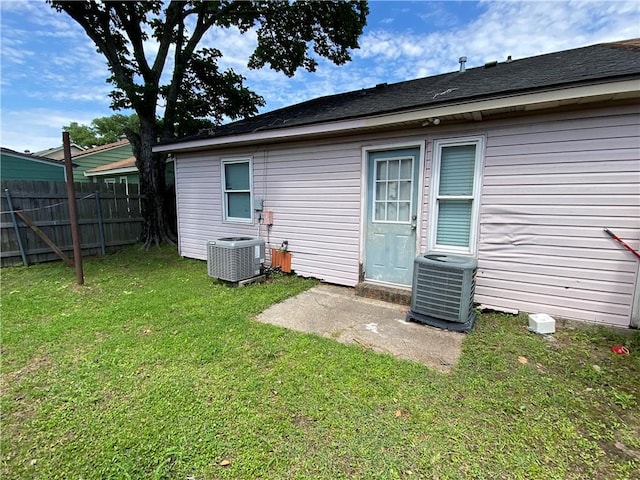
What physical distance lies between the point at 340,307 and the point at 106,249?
22.9 feet

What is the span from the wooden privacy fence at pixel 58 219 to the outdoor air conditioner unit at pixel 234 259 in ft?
10.8

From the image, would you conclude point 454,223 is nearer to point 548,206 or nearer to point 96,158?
point 548,206

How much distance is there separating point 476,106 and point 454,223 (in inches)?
55.6

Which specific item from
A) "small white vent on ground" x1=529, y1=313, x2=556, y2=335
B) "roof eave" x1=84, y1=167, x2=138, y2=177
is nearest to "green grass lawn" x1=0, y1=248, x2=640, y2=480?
"small white vent on ground" x1=529, y1=313, x2=556, y2=335

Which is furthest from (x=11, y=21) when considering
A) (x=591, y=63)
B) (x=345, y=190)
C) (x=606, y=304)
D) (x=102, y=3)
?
(x=606, y=304)

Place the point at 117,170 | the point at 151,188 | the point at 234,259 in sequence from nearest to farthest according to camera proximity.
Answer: the point at 234,259
the point at 151,188
the point at 117,170

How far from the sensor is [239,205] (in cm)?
606

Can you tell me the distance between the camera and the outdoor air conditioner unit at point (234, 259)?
470cm

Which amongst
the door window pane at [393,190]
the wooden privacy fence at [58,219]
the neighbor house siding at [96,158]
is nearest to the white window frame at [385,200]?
the door window pane at [393,190]

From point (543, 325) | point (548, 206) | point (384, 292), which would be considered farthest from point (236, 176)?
point (543, 325)

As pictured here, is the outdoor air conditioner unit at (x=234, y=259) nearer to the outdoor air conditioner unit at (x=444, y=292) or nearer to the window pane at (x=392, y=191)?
the window pane at (x=392, y=191)

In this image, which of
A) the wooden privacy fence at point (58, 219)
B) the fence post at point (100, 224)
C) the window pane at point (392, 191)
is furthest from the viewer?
the fence post at point (100, 224)

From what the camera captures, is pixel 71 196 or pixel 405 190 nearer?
pixel 405 190

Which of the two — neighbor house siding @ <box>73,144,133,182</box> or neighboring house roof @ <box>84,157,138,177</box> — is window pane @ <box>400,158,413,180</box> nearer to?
neighboring house roof @ <box>84,157,138,177</box>
